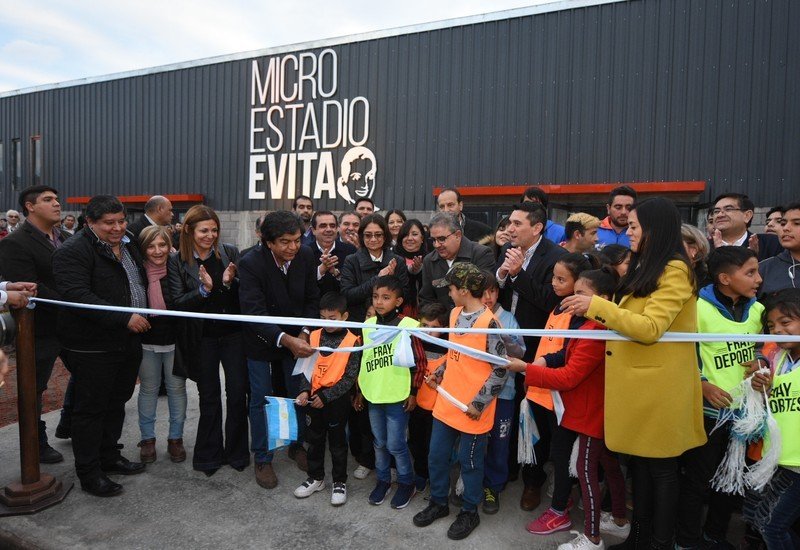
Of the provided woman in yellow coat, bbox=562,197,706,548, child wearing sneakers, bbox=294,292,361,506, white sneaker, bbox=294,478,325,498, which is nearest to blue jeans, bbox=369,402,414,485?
child wearing sneakers, bbox=294,292,361,506

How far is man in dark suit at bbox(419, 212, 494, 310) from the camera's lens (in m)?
4.07

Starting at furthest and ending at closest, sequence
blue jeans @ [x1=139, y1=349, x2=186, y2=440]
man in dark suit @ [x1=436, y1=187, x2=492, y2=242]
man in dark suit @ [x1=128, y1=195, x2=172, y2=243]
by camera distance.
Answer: man in dark suit @ [x1=128, y1=195, x2=172, y2=243], man in dark suit @ [x1=436, y1=187, x2=492, y2=242], blue jeans @ [x1=139, y1=349, x2=186, y2=440]

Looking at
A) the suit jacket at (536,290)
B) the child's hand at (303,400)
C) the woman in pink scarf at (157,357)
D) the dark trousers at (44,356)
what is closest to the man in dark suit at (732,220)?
the suit jacket at (536,290)

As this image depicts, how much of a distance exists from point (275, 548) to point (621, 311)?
2.34m

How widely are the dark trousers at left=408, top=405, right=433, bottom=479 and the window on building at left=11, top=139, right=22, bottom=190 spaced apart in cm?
→ 2153

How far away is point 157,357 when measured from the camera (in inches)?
169

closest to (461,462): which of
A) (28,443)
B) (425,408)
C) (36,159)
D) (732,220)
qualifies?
(425,408)

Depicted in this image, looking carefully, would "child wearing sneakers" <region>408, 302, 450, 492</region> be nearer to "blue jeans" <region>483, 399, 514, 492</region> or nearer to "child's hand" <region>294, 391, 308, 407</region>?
"blue jeans" <region>483, 399, 514, 492</region>

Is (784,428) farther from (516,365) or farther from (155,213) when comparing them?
(155,213)

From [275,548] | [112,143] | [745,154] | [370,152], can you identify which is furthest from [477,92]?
[112,143]

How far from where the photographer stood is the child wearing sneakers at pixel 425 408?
12.1 feet

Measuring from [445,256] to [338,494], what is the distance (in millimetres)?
1847

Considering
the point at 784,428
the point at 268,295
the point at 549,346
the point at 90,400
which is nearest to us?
the point at 784,428

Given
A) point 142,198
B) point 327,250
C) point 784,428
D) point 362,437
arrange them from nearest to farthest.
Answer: point 784,428, point 362,437, point 327,250, point 142,198
